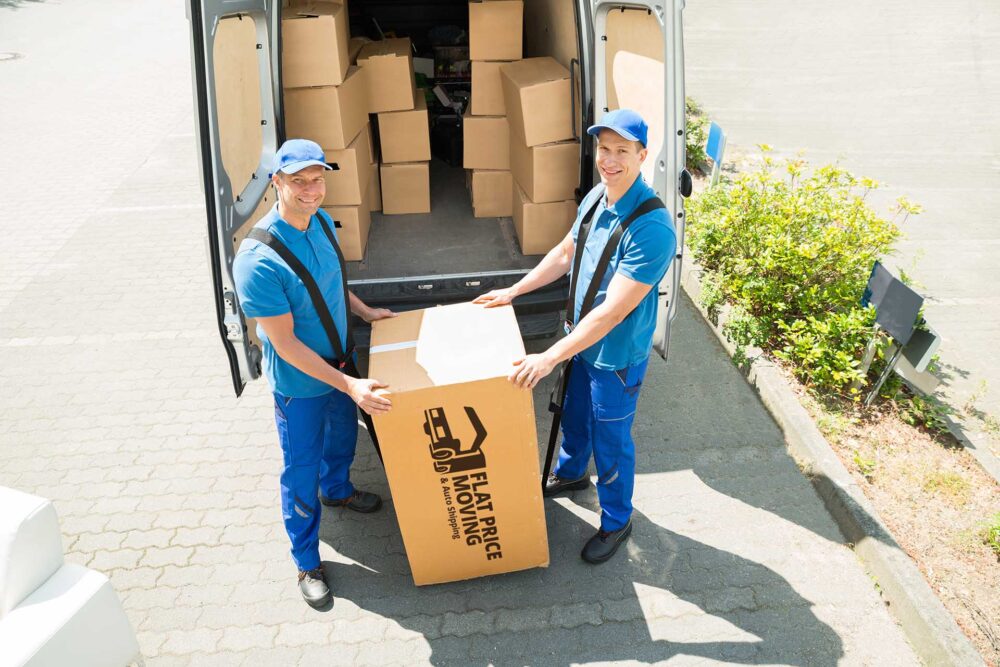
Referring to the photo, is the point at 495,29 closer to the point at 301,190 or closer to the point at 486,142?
the point at 486,142

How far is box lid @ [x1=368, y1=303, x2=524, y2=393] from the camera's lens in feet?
7.68

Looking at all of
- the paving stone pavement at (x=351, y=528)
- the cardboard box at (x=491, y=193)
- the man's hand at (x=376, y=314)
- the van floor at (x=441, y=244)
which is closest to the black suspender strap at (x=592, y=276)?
the paving stone pavement at (x=351, y=528)

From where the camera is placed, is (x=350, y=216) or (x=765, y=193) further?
(x=765, y=193)

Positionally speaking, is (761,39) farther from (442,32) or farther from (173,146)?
(173,146)

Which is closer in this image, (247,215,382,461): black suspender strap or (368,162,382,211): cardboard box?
(247,215,382,461): black suspender strap

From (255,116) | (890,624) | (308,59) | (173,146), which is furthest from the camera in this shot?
(173,146)

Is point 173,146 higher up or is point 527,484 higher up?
point 173,146

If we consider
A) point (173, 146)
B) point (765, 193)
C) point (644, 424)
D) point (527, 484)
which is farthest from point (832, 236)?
point (173, 146)

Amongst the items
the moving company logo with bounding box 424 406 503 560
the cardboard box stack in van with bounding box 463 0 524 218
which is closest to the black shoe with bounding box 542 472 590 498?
the moving company logo with bounding box 424 406 503 560

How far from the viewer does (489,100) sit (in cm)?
450

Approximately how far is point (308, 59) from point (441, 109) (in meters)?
2.13

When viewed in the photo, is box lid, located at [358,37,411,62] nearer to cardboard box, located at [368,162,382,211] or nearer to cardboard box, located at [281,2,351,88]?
cardboard box, located at [281,2,351,88]

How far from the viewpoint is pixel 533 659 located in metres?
2.65

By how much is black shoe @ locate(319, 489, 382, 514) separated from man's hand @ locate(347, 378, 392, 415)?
3.63 feet
